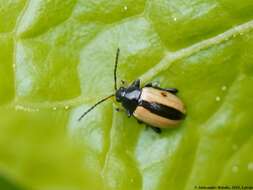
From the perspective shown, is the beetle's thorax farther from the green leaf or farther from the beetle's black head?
the green leaf

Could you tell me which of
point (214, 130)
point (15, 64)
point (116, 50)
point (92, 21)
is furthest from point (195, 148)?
point (15, 64)

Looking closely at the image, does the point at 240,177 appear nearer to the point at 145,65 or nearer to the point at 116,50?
the point at 145,65

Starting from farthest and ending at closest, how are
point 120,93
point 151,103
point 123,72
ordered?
point 151,103
point 120,93
point 123,72

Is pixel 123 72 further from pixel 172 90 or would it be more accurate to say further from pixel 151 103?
pixel 151 103

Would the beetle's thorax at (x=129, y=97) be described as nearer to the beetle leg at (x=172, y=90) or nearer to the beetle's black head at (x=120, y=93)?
the beetle's black head at (x=120, y=93)

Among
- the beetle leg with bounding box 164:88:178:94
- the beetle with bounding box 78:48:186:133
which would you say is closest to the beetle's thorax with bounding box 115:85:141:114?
the beetle with bounding box 78:48:186:133

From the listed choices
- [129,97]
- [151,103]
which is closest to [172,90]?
[151,103]

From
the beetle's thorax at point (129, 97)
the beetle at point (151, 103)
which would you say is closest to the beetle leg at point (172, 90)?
the beetle at point (151, 103)
